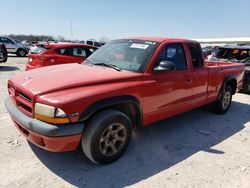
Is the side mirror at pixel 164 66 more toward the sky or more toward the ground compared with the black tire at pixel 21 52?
more toward the sky

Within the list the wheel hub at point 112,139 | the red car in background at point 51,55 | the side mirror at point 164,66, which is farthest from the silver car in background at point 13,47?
the wheel hub at point 112,139

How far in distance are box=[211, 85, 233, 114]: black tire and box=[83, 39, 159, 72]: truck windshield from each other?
2708 mm

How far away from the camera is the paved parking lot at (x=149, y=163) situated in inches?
124

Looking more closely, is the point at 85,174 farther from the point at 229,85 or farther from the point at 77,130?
the point at 229,85

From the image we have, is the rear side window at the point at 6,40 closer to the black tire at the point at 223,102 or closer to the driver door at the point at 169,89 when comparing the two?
the black tire at the point at 223,102

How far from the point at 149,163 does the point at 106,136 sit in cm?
78

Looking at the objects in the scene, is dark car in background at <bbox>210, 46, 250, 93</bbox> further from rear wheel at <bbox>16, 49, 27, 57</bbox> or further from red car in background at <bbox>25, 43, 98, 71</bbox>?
rear wheel at <bbox>16, 49, 27, 57</bbox>

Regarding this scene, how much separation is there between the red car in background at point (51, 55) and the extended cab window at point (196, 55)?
5.38m

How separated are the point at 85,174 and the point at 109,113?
0.86 m

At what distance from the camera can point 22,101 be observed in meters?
3.30

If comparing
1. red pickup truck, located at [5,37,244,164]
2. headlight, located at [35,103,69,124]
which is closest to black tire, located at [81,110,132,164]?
red pickup truck, located at [5,37,244,164]

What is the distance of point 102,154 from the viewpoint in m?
3.37

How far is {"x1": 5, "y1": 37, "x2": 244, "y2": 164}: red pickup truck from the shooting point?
2.96 metres

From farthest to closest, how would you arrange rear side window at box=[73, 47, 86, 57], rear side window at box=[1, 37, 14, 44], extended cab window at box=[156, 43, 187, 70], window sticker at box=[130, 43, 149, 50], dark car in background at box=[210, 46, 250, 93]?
rear side window at box=[1, 37, 14, 44], rear side window at box=[73, 47, 86, 57], dark car in background at box=[210, 46, 250, 93], extended cab window at box=[156, 43, 187, 70], window sticker at box=[130, 43, 149, 50]
